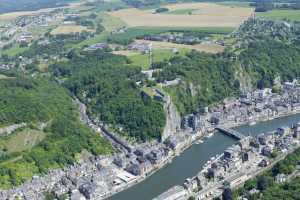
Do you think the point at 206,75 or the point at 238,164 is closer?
the point at 238,164

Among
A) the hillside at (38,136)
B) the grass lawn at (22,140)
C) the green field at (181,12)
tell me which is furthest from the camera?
the green field at (181,12)

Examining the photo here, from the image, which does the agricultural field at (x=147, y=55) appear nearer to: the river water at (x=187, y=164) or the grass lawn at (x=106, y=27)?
the grass lawn at (x=106, y=27)

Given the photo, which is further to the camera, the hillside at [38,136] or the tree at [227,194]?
the hillside at [38,136]

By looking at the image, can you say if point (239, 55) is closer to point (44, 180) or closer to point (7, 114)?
point (7, 114)

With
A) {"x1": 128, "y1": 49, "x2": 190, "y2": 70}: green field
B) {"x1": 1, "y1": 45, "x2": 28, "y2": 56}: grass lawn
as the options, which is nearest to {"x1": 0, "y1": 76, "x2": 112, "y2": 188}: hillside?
{"x1": 128, "y1": 49, "x2": 190, "y2": 70}: green field

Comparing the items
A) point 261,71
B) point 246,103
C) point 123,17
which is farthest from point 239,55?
point 123,17

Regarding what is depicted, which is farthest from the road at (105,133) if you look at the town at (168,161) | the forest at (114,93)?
the forest at (114,93)
